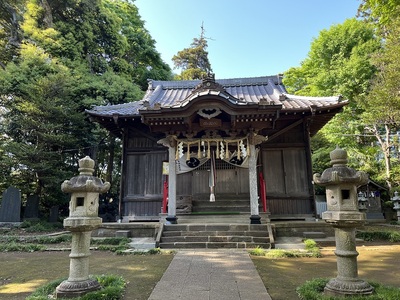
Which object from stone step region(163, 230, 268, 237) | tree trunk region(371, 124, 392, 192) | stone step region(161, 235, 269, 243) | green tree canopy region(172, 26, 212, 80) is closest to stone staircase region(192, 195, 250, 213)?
stone step region(163, 230, 268, 237)

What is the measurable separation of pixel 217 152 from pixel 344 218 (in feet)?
19.4

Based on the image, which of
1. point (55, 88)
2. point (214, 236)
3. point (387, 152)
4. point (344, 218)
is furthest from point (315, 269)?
point (55, 88)

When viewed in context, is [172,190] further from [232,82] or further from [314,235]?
[232,82]

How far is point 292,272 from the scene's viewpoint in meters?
5.28

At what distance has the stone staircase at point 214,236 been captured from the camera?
25.7 ft

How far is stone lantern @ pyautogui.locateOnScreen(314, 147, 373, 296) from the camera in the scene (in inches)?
147

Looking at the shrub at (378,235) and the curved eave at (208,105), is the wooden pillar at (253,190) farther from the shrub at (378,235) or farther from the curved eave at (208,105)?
the shrub at (378,235)

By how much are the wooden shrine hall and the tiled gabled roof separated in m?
0.06

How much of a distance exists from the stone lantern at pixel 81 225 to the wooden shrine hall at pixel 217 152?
4801 mm

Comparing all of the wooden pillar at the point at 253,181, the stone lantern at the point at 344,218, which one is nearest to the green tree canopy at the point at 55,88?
the wooden pillar at the point at 253,181

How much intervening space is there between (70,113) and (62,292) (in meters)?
11.8

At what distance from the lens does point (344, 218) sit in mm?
3893

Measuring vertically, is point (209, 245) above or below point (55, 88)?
below

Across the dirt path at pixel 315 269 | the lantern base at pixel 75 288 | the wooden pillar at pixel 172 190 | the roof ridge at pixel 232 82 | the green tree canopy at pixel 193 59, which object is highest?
the green tree canopy at pixel 193 59
